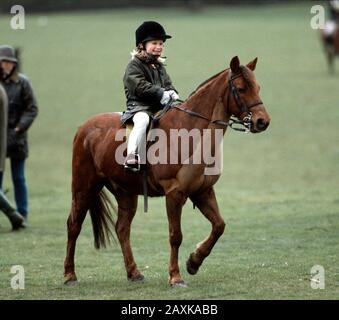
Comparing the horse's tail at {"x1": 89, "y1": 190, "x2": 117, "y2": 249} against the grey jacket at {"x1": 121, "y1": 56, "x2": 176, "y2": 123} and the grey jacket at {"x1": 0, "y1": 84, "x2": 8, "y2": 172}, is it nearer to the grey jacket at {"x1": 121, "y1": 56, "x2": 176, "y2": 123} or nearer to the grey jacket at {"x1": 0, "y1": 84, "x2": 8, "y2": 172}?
the grey jacket at {"x1": 121, "y1": 56, "x2": 176, "y2": 123}

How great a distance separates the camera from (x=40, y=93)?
102 ft

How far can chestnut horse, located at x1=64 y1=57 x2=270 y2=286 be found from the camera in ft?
27.2

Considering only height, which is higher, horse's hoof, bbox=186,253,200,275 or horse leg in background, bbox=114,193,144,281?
horse leg in background, bbox=114,193,144,281

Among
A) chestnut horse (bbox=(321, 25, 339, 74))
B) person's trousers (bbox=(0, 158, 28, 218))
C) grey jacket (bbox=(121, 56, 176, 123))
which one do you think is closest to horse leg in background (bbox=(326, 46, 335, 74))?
chestnut horse (bbox=(321, 25, 339, 74))

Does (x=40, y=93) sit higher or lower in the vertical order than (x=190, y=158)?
higher

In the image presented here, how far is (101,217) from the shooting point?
9.73m

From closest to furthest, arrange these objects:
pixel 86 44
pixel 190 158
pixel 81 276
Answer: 1. pixel 190 158
2. pixel 81 276
3. pixel 86 44

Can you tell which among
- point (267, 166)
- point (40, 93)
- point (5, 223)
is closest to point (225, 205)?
point (5, 223)

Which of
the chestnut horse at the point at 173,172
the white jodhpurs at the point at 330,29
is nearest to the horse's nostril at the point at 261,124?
the chestnut horse at the point at 173,172

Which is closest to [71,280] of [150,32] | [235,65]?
[150,32]

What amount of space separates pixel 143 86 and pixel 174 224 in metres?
1.26

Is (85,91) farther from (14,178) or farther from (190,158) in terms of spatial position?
(190,158)

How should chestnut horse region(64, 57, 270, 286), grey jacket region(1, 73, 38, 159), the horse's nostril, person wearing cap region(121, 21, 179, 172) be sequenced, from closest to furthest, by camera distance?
the horse's nostril < chestnut horse region(64, 57, 270, 286) < person wearing cap region(121, 21, 179, 172) < grey jacket region(1, 73, 38, 159)
